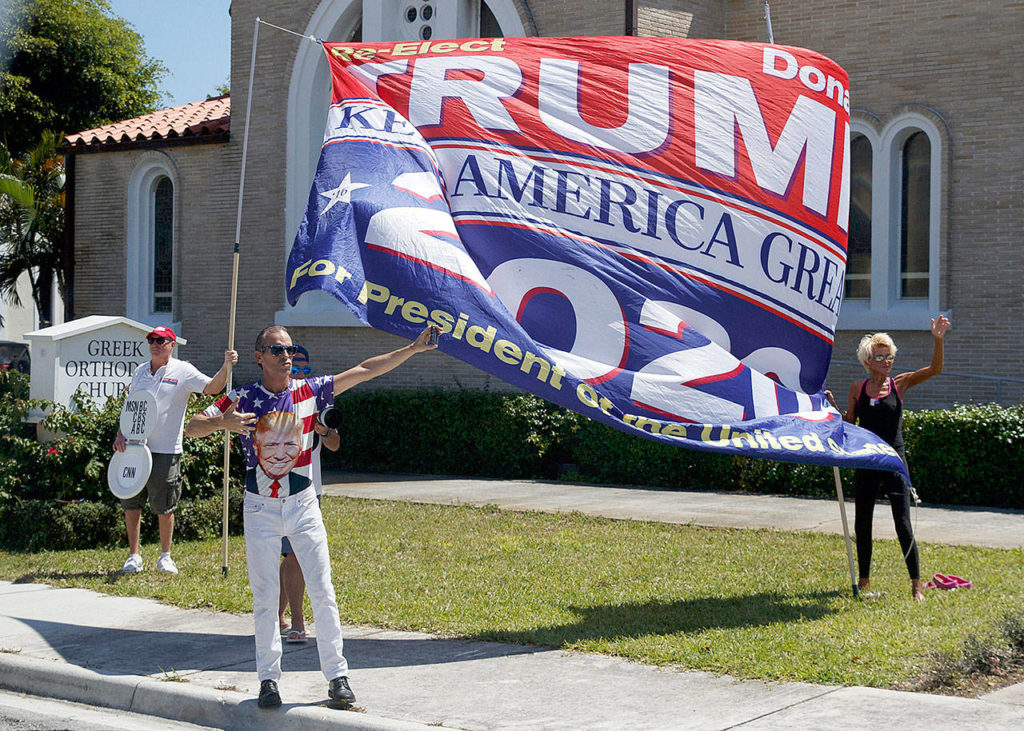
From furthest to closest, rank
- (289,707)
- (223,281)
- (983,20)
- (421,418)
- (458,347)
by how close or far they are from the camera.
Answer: (223,281) → (421,418) → (983,20) → (458,347) → (289,707)

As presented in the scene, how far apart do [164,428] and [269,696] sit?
416cm

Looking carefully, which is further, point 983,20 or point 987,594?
point 983,20

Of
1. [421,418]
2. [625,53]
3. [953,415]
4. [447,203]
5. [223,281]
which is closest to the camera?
[447,203]

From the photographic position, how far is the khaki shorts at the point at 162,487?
9797mm

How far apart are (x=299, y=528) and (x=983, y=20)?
13533mm

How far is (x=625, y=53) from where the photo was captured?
8.56m

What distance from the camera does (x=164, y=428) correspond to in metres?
9.80

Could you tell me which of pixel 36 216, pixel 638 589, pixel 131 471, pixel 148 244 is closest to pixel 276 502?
pixel 638 589

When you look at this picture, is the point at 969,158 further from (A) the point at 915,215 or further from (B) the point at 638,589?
(B) the point at 638,589

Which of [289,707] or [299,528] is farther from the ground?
[299,528]

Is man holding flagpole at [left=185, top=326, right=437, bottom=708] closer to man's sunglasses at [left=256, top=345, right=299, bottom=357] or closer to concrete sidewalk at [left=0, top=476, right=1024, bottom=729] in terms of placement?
man's sunglasses at [left=256, top=345, right=299, bottom=357]

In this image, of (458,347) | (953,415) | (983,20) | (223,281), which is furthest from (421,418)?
(458,347)

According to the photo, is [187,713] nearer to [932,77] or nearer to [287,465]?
[287,465]

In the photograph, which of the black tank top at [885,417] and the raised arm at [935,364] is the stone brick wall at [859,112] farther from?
the black tank top at [885,417]
